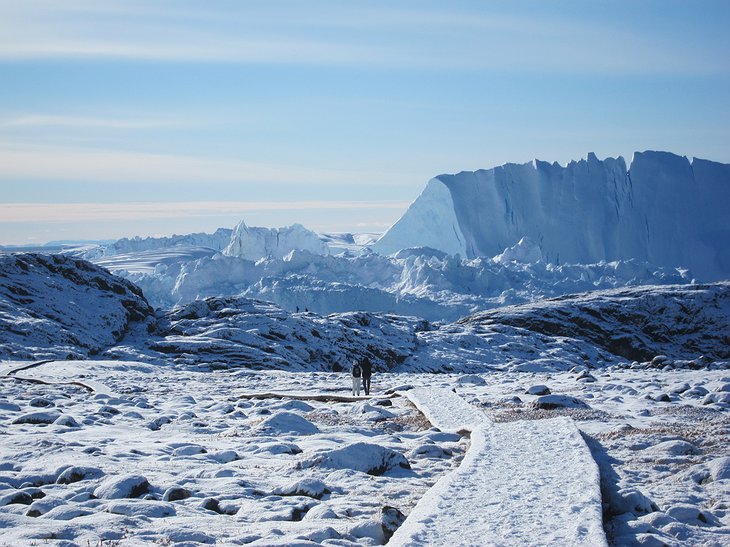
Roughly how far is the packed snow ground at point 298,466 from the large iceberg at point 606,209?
4875 inches

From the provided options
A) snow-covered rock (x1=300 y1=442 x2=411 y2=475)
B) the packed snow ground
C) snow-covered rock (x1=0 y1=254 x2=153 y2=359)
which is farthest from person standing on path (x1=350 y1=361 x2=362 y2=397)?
snow-covered rock (x1=0 y1=254 x2=153 y2=359)

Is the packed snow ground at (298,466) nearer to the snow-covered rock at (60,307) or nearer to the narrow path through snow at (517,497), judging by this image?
the narrow path through snow at (517,497)

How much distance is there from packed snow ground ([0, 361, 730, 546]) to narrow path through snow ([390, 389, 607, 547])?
237 mm

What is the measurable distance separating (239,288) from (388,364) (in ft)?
212

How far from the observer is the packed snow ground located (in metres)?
8.26

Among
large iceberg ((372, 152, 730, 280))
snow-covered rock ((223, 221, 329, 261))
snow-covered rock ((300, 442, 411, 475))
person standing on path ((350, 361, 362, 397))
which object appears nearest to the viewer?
snow-covered rock ((300, 442, 411, 475))

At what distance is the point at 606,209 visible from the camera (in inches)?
5536

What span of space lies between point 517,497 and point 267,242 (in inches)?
5838

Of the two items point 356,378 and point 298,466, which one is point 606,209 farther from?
point 298,466

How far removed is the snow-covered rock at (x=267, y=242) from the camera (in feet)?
500

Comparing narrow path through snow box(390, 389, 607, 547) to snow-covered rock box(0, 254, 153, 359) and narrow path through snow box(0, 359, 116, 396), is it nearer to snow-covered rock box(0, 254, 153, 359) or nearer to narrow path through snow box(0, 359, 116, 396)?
narrow path through snow box(0, 359, 116, 396)

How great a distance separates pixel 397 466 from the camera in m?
11.6

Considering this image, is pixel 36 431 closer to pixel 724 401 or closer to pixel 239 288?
pixel 724 401

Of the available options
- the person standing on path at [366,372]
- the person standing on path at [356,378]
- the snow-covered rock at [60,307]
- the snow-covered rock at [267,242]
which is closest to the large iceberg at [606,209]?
the snow-covered rock at [267,242]
